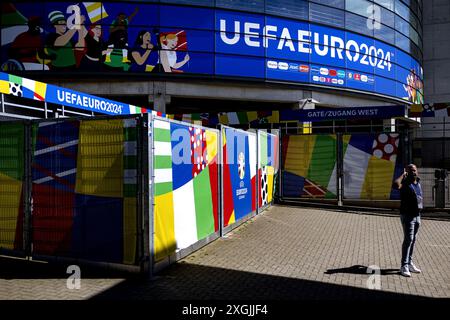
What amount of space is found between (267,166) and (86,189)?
7954 mm

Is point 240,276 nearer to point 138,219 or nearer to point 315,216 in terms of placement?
point 138,219

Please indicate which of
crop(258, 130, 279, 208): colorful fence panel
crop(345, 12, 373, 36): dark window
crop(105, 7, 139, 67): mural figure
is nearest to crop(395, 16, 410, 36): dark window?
crop(345, 12, 373, 36): dark window

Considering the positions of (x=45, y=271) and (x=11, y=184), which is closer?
(x=45, y=271)

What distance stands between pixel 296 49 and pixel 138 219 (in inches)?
859

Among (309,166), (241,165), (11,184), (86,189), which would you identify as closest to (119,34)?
(309,166)

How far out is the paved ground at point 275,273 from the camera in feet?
19.1

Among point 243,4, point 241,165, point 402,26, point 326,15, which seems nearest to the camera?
point 241,165

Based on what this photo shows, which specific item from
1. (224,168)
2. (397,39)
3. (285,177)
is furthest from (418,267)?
(397,39)

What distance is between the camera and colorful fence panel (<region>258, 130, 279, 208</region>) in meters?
13.1

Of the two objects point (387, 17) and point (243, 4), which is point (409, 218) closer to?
point (243, 4)

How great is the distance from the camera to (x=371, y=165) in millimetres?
14523

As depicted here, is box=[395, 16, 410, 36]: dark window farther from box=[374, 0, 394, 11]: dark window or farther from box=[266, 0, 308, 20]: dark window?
box=[266, 0, 308, 20]: dark window

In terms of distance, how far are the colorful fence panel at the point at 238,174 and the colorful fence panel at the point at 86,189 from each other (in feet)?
11.4

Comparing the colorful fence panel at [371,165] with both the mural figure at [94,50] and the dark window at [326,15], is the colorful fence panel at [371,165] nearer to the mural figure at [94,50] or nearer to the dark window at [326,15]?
the mural figure at [94,50]
